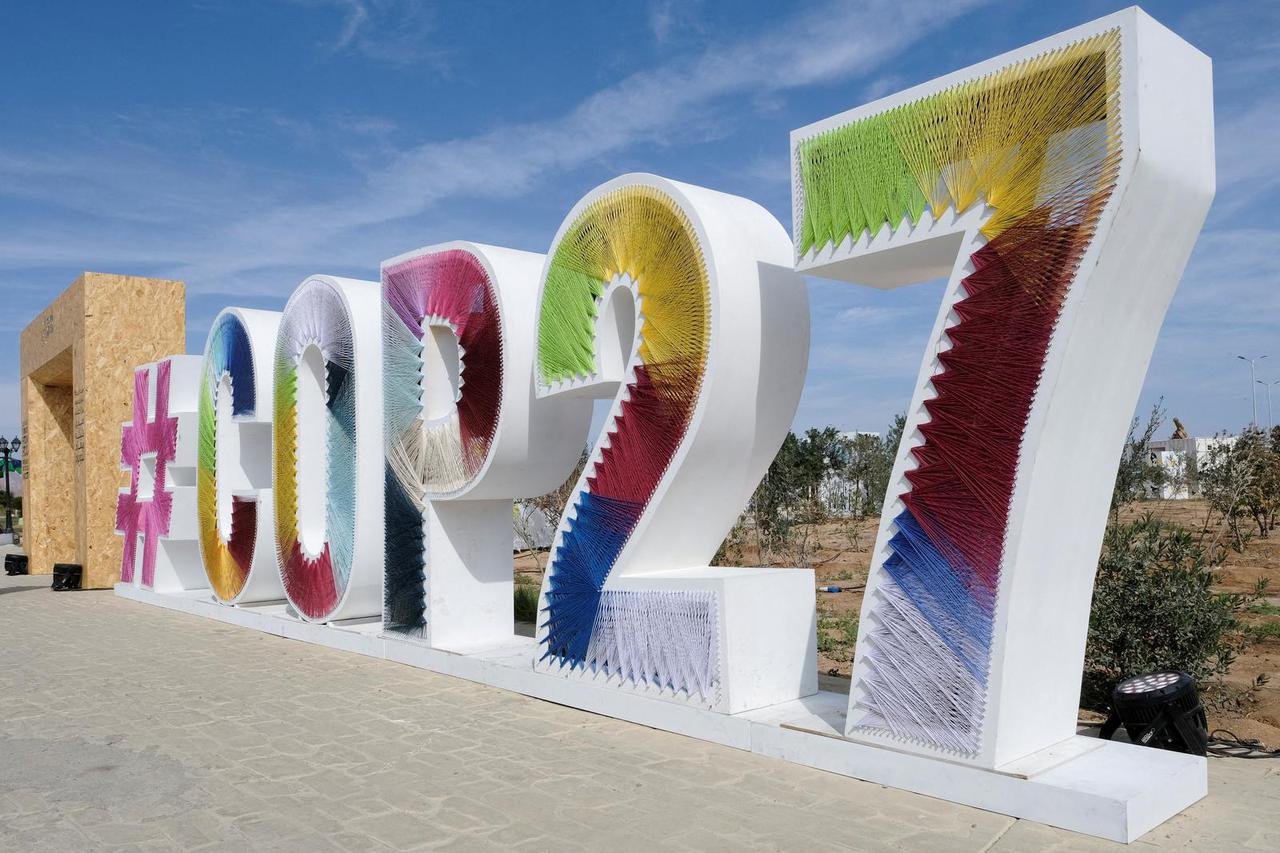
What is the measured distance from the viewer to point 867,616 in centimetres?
541

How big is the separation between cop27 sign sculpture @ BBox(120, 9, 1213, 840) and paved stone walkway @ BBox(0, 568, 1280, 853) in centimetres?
26

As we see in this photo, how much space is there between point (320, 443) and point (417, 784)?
18.6ft

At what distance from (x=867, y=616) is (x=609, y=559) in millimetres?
2025

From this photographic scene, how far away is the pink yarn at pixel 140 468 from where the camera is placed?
1353 cm

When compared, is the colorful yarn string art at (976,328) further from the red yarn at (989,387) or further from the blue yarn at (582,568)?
the blue yarn at (582,568)

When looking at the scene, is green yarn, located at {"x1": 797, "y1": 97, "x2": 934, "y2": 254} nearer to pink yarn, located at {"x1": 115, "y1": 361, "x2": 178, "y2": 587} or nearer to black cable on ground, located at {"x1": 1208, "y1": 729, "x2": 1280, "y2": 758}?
black cable on ground, located at {"x1": 1208, "y1": 729, "x2": 1280, "y2": 758}

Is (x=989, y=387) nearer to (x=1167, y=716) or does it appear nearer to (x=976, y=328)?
(x=976, y=328)

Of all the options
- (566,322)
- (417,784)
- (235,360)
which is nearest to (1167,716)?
(417,784)

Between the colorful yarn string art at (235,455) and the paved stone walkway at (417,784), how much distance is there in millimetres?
3330

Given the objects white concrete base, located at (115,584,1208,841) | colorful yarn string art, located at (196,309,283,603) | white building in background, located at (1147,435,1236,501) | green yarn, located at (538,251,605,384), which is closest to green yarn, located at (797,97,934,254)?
green yarn, located at (538,251,605,384)

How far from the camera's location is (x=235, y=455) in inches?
474

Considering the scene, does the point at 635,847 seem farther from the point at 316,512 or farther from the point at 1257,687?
the point at 316,512

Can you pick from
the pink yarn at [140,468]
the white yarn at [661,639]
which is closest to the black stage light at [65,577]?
the pink yarn at [140,468]

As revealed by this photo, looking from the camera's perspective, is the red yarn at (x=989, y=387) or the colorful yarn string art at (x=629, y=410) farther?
the colorful yarn string art at (x=629, y=410)
